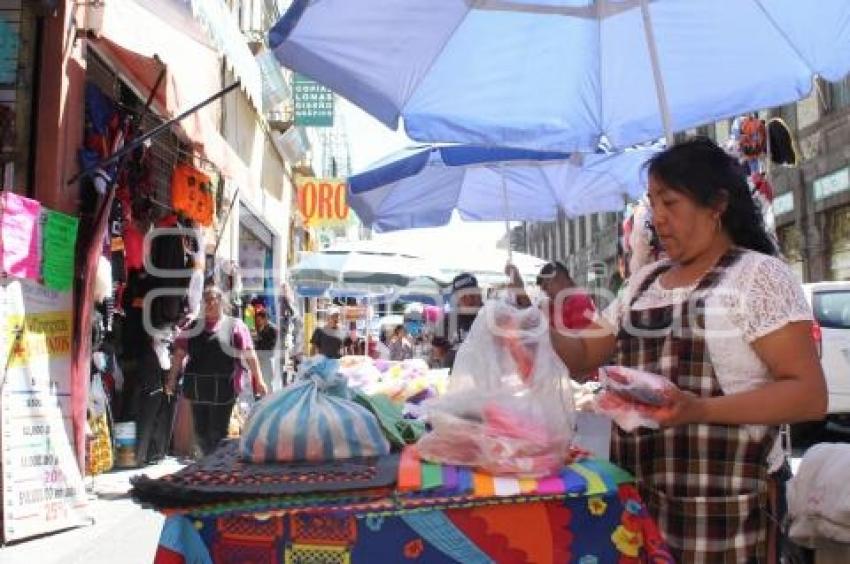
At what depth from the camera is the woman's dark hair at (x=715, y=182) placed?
2.05m

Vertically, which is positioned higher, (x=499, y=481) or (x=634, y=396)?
(x=634, y=396)

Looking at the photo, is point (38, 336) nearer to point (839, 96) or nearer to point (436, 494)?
point (436, 494)

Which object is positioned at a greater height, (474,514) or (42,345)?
(42,345)

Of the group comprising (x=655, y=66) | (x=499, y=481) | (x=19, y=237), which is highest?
(x=655, y=66)

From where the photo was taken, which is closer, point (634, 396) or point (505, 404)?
point (634, 396)

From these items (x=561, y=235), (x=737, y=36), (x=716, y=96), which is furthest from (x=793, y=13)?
(x=561, y=235)

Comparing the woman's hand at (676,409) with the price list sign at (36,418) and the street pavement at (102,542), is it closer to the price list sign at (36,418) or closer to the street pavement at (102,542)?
the street pavement at (102,542)

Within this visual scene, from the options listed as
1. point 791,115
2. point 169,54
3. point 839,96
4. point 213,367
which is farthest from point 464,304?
point 791,115

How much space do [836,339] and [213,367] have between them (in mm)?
6405

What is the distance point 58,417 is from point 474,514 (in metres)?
4.46

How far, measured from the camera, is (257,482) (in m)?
1.88

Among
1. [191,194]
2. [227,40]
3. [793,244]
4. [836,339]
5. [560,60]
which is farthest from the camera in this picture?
[793,244]

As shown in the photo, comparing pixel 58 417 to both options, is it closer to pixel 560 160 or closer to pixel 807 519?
pixel 560 160

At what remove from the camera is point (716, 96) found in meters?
4.05
